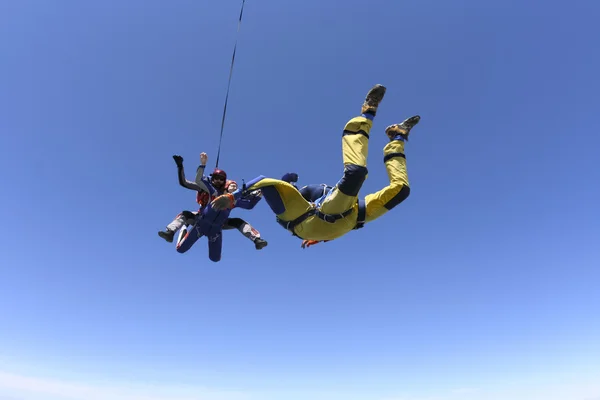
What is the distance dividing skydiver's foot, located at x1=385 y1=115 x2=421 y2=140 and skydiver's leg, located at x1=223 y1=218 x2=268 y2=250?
289cm

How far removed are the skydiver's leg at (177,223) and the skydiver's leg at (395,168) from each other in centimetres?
346

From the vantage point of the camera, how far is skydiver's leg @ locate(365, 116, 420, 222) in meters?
5.34

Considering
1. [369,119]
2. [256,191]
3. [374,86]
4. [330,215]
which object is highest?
[374,86]

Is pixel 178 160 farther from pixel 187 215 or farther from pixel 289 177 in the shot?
pixel 289 177

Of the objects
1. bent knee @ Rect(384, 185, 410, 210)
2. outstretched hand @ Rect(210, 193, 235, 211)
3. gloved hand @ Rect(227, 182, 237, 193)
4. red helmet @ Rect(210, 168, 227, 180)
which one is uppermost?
red helmet @ Rect(210, 168, 227, 180)

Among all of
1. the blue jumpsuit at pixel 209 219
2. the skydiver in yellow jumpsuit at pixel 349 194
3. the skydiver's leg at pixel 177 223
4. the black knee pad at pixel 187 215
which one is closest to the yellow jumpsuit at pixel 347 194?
the skydiver in yellow jumpsuit at pixel 349 194

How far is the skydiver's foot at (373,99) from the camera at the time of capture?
16.6 ft

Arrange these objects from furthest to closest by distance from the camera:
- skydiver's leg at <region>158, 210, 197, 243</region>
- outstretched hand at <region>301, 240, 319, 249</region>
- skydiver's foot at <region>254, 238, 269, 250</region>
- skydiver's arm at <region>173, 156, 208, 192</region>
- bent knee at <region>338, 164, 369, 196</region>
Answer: outstretched hand at <region>301, 240, 319, 249</region> < skydiver's foot at <region>254, 238, 269, 250</region> < skydiver's leg at <region>158, 210, 197, 243</region> < skydiver's arm at <region>173, 156, 208, 192</region> < bent knee at <region>338, 164, 369, 196</region>

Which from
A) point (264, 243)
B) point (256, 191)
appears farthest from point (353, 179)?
point (264, 243)

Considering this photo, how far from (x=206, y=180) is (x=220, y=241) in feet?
5.08

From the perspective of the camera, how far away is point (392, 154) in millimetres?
5398

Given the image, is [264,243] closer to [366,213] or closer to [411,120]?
[366,213]

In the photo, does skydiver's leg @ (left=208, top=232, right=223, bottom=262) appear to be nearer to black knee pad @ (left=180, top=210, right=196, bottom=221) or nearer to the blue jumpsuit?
the blue jumpsuit

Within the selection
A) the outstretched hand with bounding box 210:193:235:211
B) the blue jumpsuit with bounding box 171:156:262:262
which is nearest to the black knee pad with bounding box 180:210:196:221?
the blue jumpsuit with bounding box 171:156:262:262
